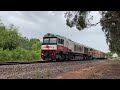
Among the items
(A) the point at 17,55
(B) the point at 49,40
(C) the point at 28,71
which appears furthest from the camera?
(A) the point at 17,55

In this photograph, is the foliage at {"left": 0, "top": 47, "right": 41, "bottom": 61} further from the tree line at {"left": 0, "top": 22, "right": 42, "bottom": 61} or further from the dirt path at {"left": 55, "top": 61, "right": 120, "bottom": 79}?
the dirt path at {"left": 55, "top": 61, "right": 120, "bottom": 79}

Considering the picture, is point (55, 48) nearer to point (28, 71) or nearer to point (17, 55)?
point (17, 55)

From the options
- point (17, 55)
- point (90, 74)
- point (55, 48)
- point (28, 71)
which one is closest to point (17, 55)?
point (17, 55)

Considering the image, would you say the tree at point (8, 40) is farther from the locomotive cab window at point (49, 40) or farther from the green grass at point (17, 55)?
the locomotive cab window at point (49, 40)

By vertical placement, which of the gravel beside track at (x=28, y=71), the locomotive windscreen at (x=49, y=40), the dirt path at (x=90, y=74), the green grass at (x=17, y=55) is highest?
the locomotive windscreen at (x=49, y=40)

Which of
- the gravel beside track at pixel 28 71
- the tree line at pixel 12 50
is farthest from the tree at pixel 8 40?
the gravel beside track at pixel 28 71

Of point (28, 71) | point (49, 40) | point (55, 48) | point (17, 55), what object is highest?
point (49, 40)

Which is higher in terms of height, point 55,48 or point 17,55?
point 55,48

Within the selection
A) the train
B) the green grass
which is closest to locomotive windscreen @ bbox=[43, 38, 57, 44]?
the train

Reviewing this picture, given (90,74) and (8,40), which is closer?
(90,74)
